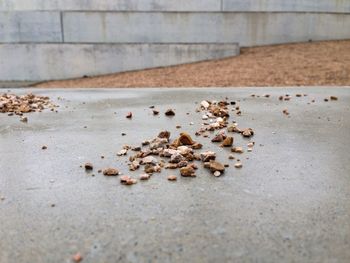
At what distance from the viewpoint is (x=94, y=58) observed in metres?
9.35

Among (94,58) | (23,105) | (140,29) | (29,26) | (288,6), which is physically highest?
(288,6)

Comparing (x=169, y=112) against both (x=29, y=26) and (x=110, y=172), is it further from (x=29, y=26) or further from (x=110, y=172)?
(x=29, y=26)

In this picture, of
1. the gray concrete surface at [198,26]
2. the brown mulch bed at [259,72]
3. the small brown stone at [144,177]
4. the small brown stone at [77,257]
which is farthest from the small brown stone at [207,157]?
the gray concrete surface at [198,26]

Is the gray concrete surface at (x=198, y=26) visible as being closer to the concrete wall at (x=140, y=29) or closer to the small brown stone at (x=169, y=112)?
the concrete wall at (x=140, y=29)

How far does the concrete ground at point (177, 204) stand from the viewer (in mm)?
829

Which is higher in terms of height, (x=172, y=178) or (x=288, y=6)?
(x=288, y=6)

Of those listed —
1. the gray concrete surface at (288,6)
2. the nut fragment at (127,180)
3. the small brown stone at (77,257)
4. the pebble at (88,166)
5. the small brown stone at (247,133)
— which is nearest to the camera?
the small brown stone at (77,257)

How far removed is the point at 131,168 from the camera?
135 cm

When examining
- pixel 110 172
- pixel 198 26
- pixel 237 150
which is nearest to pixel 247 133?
pixel 237 150

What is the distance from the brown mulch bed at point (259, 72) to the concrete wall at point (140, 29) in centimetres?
42

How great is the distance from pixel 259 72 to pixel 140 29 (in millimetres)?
3839

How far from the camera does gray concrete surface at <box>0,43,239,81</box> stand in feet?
30.3

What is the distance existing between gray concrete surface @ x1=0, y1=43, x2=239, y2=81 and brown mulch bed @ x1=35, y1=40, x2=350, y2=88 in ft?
1.01

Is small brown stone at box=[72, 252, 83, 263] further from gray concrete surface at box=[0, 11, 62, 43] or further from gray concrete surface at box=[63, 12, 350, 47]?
gray concrete surface at box=[0, 11, 62, 43]
